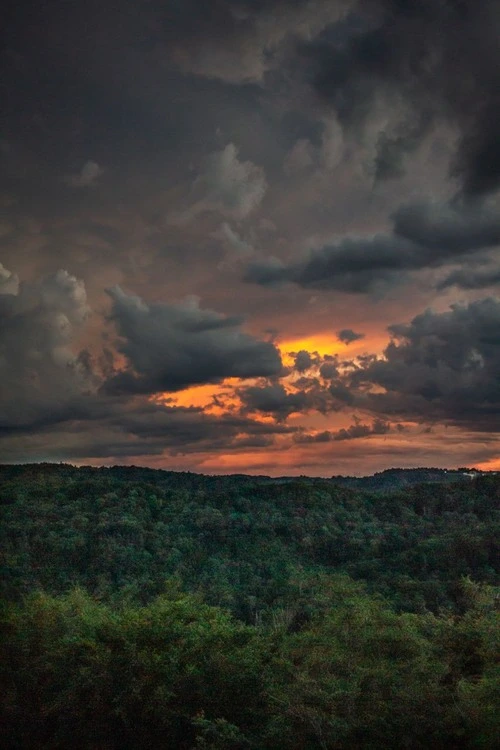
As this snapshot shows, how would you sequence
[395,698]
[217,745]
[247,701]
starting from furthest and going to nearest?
[247,701]
[395,698]
[217,745]

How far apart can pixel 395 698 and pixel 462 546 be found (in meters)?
68.7

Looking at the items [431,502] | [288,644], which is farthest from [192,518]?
[288,644]

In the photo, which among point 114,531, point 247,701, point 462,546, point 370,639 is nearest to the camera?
point 247,701

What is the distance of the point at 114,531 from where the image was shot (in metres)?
104

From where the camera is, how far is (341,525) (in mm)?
119625

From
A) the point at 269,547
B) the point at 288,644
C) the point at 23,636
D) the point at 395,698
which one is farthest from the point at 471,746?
the point at 269,547

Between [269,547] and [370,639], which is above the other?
[370,639]

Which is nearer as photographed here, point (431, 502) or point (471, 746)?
point (471, 746)

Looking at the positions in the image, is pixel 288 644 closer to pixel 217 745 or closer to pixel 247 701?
pixel 247 701

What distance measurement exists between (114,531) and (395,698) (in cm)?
8938

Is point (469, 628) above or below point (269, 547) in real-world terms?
above

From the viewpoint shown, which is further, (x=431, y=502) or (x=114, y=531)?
(x=431, y=502)

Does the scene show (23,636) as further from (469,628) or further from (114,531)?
(114,531)

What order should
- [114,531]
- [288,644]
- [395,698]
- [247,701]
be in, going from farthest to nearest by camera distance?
[114,531]
[288,644]
[247,701]
[395,698]
